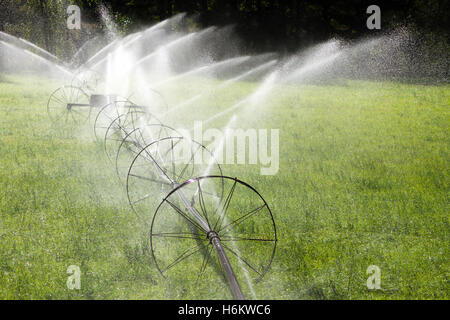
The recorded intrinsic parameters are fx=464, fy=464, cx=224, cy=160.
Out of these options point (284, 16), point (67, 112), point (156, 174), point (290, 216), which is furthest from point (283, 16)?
point (290, 216)

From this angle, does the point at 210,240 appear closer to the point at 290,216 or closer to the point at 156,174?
the point at 290,216

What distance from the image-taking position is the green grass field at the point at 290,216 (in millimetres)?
4363

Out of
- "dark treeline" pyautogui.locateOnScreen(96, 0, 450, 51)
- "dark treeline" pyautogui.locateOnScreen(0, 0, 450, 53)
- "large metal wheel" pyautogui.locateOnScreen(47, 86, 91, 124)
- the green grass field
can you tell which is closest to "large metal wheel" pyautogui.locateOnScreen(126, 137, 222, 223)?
the green grass field

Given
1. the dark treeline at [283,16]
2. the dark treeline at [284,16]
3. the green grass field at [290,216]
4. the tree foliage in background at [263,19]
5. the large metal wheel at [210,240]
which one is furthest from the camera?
the dark treeline at [284,16]

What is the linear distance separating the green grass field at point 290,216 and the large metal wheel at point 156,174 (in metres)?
0.22

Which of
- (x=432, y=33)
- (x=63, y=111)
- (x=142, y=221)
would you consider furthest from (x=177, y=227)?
(x=432, y=33)

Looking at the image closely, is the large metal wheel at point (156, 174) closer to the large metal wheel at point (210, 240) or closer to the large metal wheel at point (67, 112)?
the large metal wheel at point (210, 240)

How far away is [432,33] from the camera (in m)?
24.8

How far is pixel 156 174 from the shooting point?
711 centimetres

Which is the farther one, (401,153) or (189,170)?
(401,153)

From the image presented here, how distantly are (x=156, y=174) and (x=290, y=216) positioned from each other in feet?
7.59

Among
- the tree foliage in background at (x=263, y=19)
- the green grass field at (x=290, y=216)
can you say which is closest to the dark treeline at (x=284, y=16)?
the tree foliage in background at (x=263, y=19)

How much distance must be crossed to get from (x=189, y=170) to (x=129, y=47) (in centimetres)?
1913
